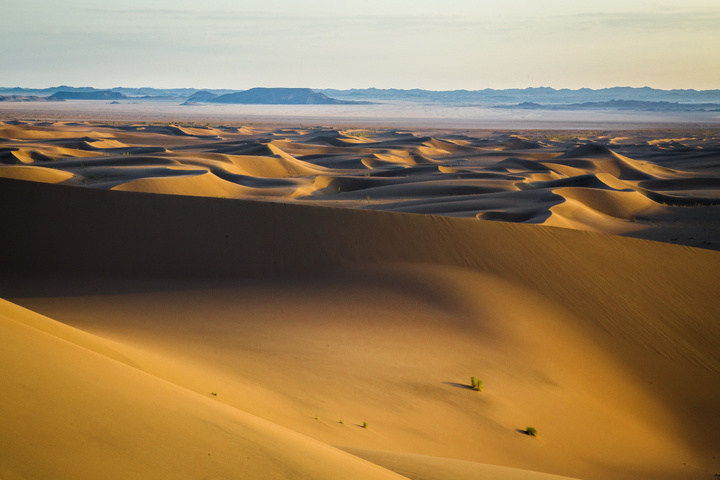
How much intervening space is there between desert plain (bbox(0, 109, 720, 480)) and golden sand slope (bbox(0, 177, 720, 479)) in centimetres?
3

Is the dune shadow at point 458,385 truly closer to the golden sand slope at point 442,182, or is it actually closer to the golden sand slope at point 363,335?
the golden sand slope at point 363,335

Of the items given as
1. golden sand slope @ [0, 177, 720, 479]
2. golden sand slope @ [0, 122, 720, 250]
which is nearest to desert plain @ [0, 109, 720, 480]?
golden sand slope @ [0, 177, 720, 479]

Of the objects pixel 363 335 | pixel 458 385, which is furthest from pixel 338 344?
pixel 458 385

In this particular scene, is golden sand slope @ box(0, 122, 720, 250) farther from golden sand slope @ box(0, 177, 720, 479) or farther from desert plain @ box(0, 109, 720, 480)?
golden sand slope @ box(0, 177, 720, 479)

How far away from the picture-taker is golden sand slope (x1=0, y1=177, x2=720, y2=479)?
12.4 feet

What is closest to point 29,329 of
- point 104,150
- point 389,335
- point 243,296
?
point 389,335

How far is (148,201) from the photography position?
12586 millimetres

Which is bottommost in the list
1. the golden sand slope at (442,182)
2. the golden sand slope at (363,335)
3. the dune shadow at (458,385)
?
the dune shadow at (458,385)

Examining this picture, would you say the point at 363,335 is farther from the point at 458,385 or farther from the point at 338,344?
the point at 458,385

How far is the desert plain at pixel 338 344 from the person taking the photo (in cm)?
317

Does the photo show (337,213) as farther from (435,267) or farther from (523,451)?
(523,451)

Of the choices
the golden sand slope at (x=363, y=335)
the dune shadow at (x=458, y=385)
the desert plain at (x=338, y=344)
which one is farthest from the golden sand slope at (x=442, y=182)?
the dune shadow at (x=458, y=385)

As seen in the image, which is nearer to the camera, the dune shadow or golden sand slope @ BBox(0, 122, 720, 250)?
the dune shadow

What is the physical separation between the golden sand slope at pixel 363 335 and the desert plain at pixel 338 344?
0.03 metres
